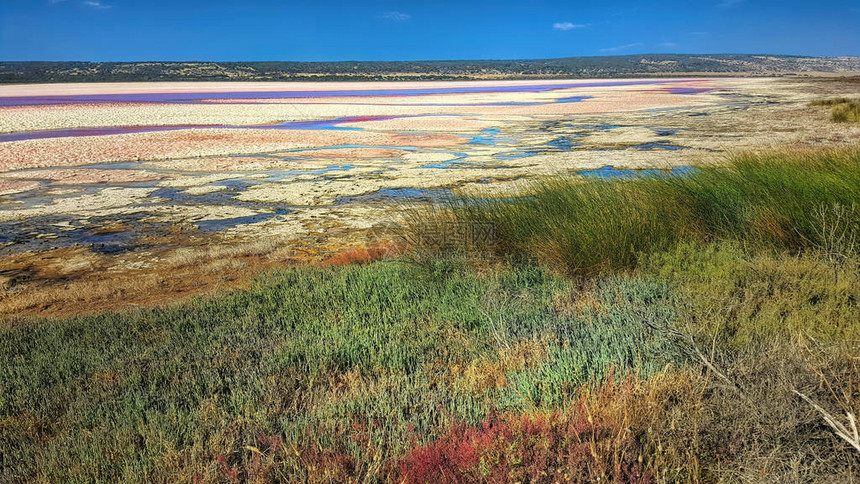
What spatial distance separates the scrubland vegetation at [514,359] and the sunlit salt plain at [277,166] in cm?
218

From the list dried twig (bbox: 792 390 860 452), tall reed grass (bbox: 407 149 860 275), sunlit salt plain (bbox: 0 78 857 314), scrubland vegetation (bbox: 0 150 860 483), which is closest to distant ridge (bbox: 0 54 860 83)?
sunlit salt plain (bbox: 0 78 857 314)

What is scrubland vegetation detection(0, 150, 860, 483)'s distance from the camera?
2607mm

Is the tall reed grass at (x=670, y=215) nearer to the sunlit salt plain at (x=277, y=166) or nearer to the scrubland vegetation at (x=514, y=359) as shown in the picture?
the scrubland vegetation at (x=514, y=359)

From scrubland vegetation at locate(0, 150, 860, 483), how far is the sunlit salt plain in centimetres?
218

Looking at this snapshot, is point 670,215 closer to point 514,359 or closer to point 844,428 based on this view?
point 514,359

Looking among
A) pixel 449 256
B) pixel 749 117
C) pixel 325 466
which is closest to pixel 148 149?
pixel 449 256

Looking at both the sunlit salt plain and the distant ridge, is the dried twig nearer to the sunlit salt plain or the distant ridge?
the sunlit salt plain

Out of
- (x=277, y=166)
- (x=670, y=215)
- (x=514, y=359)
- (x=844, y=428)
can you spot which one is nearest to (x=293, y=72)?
(x=277, y=166)

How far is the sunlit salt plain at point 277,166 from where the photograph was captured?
7.99 m

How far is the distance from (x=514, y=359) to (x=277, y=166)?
36.9 feet

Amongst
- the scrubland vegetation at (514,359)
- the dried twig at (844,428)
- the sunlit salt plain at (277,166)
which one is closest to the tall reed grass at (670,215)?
the scrubland vegetation at (514,359)

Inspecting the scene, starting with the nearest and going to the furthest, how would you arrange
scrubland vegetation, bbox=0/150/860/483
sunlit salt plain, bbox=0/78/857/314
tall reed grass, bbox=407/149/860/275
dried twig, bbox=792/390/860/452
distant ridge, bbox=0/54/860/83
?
dried twig, bbox=792/390/860/452 → scrubland vegetation, bbox=0/150/860/483 → tall reed grass, bbox=407/149/860/275 → sunlit salt plain, bbox=0/78/857/314 → distant ridge, bbox=0/54/860/83

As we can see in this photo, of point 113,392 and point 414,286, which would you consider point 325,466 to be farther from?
point 414,286

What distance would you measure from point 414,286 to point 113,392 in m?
2.65
